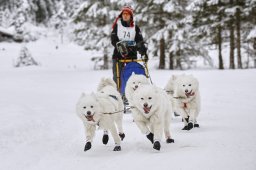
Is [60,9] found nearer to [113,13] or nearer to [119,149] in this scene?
[113,13]

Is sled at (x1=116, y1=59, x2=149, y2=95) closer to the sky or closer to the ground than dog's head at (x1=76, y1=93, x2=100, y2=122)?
closer to the sky

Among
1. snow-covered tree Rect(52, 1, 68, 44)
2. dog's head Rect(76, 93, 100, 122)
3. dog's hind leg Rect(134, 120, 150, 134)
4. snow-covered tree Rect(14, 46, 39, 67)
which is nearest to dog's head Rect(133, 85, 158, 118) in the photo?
dog's hind leg Rect(134, 120, 150, 134)

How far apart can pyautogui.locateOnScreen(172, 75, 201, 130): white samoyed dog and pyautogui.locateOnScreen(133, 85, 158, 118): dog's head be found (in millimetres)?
1364

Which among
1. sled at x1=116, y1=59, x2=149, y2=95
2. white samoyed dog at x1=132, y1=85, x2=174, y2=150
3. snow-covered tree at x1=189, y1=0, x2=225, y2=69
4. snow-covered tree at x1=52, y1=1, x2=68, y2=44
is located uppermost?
snow-covered tree at x1=52, y1=1, x2=68, y2=44

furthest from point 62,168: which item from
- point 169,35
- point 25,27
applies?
point 25,27

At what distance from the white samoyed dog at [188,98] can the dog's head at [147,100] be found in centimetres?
136

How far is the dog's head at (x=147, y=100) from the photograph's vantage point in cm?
479

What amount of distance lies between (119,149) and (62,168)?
3.16ft

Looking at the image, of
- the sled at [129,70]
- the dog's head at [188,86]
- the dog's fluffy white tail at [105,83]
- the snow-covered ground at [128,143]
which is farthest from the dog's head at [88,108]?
the sled at [129,70]

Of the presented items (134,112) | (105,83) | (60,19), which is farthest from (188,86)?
(60,19)

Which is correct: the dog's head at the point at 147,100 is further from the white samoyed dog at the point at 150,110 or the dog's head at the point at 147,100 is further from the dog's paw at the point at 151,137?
the dog's paw at the point at 151,137

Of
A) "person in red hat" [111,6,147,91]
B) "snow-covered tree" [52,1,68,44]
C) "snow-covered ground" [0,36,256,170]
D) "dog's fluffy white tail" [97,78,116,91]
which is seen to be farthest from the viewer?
"snow-covered tree" [52,1,68,44]

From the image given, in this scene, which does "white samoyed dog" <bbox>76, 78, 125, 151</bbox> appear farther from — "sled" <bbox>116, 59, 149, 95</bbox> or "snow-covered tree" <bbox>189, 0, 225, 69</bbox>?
"snow-covered tree" <bbox>189, 0, 225, 69</bbox>

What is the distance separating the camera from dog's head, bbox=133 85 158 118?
4.79 metres
